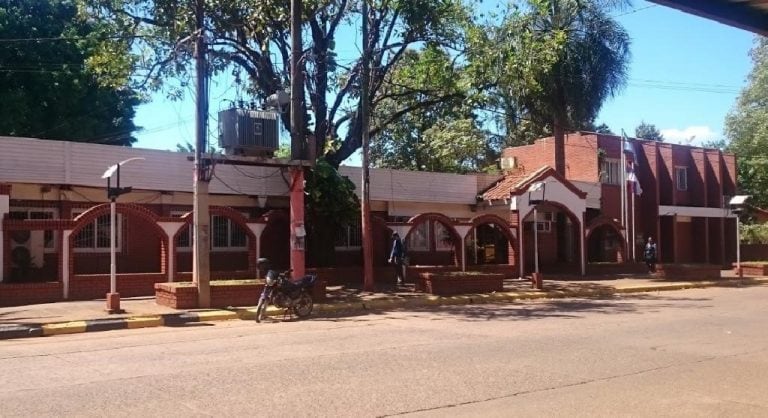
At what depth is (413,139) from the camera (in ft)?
134

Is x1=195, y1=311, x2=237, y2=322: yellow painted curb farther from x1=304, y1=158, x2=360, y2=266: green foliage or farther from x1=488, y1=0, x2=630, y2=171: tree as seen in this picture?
x1=488, y1=0, x2=630, y2=171: tree

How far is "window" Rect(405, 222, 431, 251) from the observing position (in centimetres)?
2897

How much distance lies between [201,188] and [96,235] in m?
6.39

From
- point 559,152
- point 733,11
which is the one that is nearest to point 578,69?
point 559,152

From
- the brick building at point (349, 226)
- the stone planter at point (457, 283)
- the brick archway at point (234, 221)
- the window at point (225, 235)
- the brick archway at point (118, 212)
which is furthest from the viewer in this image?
the window at point (225, 235)

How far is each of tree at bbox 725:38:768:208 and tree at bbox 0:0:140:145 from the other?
37.1 meters

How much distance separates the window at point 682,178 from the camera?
39219 mm

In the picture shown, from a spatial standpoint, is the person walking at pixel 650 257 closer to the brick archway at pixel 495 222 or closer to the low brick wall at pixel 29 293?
the brick archway at pixel 495 222

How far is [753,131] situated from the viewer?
152 ft

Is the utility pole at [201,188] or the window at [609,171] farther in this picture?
the window at [609,171]

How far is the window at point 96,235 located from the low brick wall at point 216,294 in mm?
4870

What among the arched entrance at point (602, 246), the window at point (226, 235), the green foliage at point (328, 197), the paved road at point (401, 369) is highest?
the green foliage at point (328, 197)

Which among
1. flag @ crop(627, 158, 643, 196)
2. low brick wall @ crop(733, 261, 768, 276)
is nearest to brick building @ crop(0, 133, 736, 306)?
flag @ crop(627, 158, 643, 196)

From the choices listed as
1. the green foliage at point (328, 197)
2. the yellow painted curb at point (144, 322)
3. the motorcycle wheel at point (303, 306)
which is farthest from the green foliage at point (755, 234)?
the yellow painted curb at point (144, 322)
